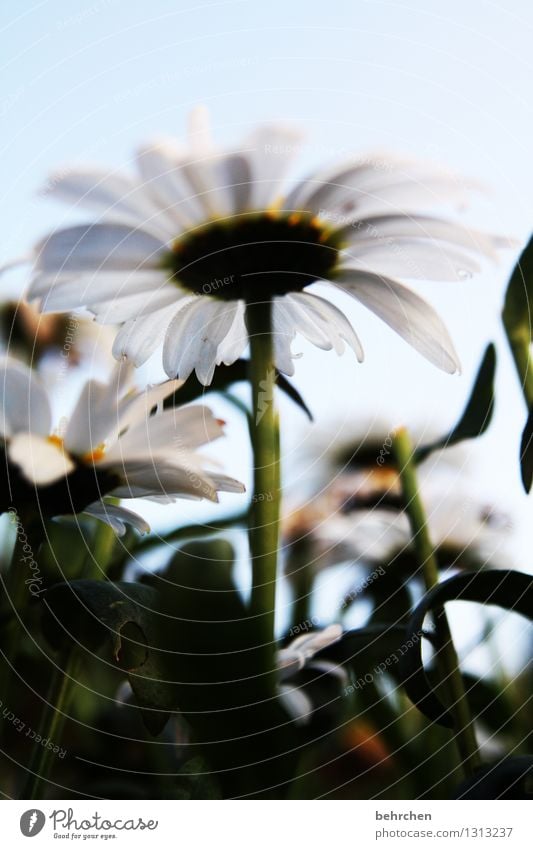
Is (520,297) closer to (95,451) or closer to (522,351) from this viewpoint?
(522,351)

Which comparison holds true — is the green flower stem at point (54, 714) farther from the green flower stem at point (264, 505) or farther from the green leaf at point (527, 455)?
the green leaf at point (527, 455)

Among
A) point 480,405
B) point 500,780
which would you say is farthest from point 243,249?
point 500,780

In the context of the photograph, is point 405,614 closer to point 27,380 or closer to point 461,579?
point 461,579

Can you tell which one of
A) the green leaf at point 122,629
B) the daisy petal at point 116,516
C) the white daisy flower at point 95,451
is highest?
the white daisy flower at point 95,451

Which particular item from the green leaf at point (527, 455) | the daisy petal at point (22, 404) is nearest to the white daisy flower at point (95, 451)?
the daisy petal at point (22, 404)

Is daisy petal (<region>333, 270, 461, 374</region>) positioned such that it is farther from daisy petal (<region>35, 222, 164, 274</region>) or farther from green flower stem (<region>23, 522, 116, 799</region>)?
green flower stem (<region>23, 522, 116, 799</region>)

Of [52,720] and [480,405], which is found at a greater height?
[480,405]
